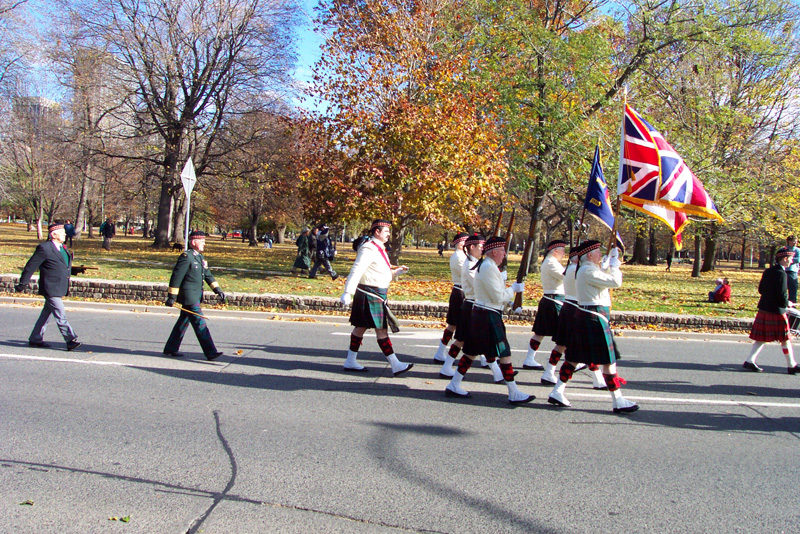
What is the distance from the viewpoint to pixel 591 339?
6066mm

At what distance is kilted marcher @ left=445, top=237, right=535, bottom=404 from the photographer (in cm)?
622

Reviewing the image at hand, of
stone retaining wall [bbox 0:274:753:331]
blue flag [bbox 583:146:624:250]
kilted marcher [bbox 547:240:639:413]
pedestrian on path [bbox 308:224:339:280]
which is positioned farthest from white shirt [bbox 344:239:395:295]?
pedestrian on path [bbox 308:224:339:280]

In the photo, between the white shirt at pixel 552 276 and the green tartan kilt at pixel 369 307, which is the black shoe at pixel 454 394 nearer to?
the green tartan kilt at pixel 369 307

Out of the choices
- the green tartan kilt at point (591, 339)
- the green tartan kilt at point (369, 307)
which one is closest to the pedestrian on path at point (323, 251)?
the green tartan kilt at point (369, 307)

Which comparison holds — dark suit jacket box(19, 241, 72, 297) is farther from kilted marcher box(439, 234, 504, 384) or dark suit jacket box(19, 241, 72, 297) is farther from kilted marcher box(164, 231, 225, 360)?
kilted marcher box(439, 234, 504, 384)

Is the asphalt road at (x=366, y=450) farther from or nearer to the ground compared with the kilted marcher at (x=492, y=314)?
nearer to the ground

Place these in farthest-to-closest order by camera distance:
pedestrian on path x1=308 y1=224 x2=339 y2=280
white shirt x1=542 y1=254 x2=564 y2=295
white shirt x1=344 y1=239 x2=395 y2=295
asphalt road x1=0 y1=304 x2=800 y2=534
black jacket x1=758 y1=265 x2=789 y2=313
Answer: pedestrian on path x1=308 y1=224 x2=339 y2=280 < black jacket x1=758 y1=265 x2=789 y2=313 < white shirt x1=542 y1=254 x2=564 y2=295 < white shirt x1=344 y1=239 x2=395 y2=295 < asphalt road x1=0 y1=304 x2=800 y2=534

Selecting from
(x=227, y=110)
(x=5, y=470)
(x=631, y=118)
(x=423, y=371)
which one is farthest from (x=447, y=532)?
(x=227, y=110)

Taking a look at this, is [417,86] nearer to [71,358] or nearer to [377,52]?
[377,52]

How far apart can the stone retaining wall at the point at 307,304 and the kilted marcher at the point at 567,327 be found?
222 inches

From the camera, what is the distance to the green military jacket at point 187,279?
26.0 feet

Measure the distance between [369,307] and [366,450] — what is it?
9.11 ft

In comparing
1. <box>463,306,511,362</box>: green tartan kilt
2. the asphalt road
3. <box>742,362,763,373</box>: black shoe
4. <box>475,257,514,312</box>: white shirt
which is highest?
<box>475,257,514,312</box>: white shirt

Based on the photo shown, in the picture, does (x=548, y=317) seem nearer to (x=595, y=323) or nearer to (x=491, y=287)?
(x=595, y=323)
